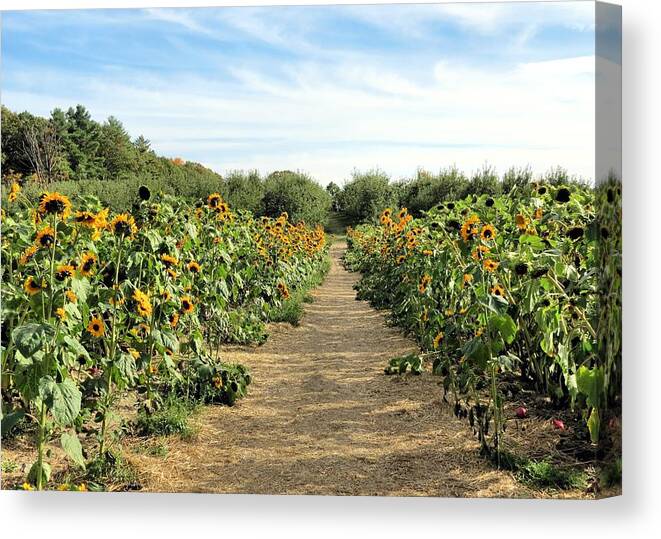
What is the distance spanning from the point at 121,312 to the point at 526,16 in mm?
2592

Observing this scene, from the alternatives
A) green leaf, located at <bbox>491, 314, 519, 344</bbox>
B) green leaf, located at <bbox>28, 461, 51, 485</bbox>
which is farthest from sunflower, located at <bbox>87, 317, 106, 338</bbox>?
green leaf, located at <bbox>491, 314, 519, 344</bbox>

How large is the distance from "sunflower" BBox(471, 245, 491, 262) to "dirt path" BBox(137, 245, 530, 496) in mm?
980

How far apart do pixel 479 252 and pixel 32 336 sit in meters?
2.19

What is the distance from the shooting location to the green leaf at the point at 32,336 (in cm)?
320

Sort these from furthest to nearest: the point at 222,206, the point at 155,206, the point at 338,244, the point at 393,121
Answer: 1. the point at 338,244
2. the point at 222,206
3. the point at 155,206
4. the point at 393,121

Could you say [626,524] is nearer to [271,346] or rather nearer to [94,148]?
[271,346]

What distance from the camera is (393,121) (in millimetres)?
4172

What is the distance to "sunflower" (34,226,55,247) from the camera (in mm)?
3576

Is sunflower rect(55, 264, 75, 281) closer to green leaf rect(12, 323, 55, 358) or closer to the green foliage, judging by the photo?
green leaf rect(12, 323, 55, 358)

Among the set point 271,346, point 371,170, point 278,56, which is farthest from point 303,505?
point 278,56

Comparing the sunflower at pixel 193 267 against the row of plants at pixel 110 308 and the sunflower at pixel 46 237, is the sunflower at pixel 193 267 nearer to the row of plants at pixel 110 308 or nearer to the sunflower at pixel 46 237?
the row of plants at pixel 110 308

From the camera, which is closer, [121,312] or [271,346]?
[121,312]

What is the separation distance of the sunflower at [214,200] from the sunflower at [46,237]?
1.26 m

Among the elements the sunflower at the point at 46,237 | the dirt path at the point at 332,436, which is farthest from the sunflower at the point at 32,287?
the dirt path at the point at 332,436
